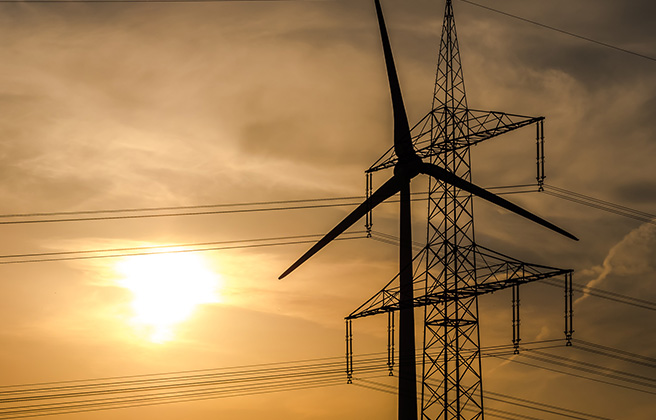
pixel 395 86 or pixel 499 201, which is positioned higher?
pixel 395 86

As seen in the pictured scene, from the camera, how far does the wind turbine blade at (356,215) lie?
68.8 meters

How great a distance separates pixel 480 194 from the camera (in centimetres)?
6725

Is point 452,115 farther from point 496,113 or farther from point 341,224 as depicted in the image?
point 341,224

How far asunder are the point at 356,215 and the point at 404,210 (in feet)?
10.9

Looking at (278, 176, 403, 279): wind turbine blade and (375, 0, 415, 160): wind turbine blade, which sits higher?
(375, 0, 415, 160): wind turbine blade

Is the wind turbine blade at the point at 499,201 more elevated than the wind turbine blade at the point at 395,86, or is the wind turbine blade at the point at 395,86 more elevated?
the wind turbine blade at the point at 395,86

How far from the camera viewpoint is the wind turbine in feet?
220

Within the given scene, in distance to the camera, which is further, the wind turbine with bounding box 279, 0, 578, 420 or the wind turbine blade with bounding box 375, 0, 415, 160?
the wind turbine blade with bounding box 375, 0, 415, 160

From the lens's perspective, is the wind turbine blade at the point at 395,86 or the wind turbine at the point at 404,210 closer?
the wind turbine at the point at 404,210

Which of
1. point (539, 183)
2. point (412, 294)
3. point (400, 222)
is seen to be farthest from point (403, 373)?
point (539, 183)

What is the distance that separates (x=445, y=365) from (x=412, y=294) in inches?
284

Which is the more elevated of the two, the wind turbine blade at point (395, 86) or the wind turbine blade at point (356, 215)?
the wind turbine blade at point (395, 86)

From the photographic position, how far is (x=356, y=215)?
6931cm

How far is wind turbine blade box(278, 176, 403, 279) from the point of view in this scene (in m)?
68.8
